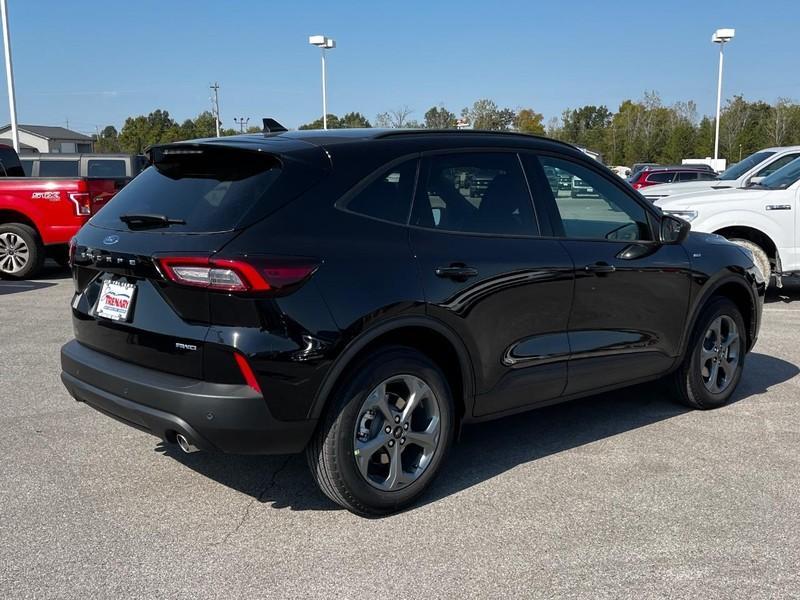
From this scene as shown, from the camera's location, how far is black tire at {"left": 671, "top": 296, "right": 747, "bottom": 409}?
5387mm

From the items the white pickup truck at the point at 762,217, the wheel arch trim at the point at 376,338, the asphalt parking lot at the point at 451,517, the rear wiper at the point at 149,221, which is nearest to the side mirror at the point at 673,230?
the asphalt parking lot at the point at 451,517

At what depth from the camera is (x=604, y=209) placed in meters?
4.98

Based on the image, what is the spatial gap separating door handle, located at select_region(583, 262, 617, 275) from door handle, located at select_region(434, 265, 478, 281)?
89 cm

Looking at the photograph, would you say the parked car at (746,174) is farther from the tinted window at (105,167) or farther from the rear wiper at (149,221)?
the tinted window at (105,167)

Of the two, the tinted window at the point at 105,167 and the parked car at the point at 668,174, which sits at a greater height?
the tinted window at the point at 105,167

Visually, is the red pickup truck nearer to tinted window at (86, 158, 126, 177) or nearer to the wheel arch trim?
tinted window at (86, 158, 126, 177)

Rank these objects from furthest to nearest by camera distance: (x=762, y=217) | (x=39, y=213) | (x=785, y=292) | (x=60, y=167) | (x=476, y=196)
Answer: (x=60, y=167) < (x=39, y=213) < (x=785, y=292) < (x=762, y=217) < (x=476, y=196)

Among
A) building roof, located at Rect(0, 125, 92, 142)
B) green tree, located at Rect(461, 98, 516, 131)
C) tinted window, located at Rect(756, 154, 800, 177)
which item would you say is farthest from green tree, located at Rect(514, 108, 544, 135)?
tinted window, located at Rect(756, 154, 800, 177)

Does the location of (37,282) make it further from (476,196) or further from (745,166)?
(745,166)

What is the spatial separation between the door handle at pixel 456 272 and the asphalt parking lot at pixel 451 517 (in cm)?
112

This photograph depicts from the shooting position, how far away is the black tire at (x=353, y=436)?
3557 millimetres

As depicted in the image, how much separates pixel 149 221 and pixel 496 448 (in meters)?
2.39

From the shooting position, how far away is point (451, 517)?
12.5 feet

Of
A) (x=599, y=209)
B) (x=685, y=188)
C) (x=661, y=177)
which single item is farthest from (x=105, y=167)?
(x=661, y=177)
